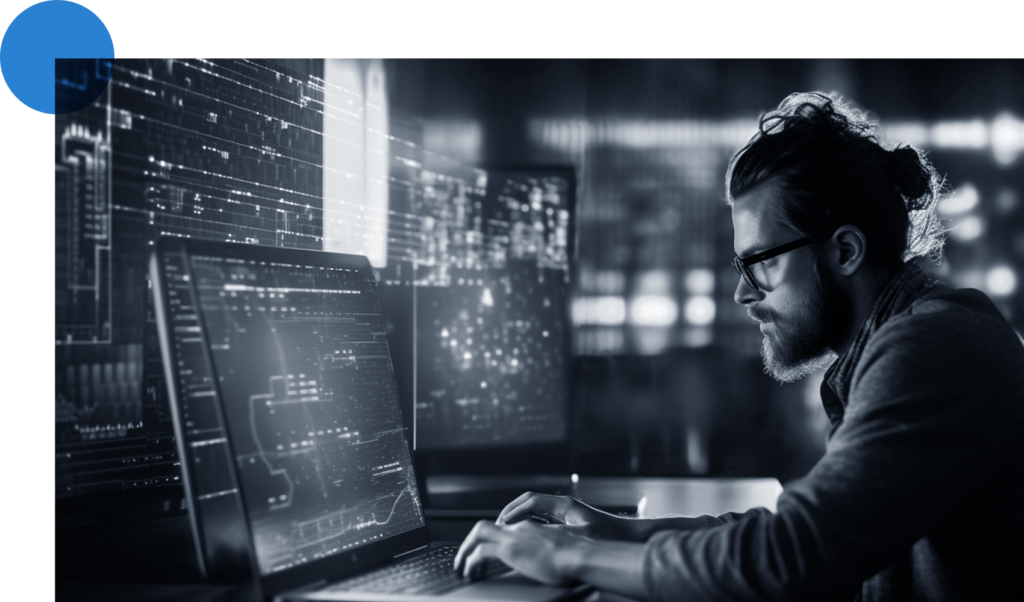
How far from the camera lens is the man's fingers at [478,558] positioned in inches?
37.5

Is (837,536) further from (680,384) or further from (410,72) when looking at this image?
(680,384)

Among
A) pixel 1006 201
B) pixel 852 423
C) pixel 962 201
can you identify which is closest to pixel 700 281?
pixel 962 201

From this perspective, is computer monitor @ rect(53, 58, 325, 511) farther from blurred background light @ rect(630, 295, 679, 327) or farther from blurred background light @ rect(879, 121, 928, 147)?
blurred background light @ rect(879, 121, 928, 147)

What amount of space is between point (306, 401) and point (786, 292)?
70cm

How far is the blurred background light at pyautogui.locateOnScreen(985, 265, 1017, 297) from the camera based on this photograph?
3.52 m

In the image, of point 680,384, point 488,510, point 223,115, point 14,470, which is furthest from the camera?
point 680,384

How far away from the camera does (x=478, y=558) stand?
3.15ft

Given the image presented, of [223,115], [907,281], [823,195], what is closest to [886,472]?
[907,281]

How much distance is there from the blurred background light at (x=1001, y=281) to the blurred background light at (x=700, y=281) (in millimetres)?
1194

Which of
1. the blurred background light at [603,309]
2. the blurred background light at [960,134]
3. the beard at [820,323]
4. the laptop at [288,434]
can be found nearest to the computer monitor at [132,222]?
the laptop at [288,434]

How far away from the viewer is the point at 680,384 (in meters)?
3.35

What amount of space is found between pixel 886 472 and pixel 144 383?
0.90m

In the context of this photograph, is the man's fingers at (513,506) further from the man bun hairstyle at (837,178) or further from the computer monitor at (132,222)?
the man bun hairstyle at (837,178)

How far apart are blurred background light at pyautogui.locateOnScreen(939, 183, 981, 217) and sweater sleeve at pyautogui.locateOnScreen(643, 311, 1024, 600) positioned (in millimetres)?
3035
